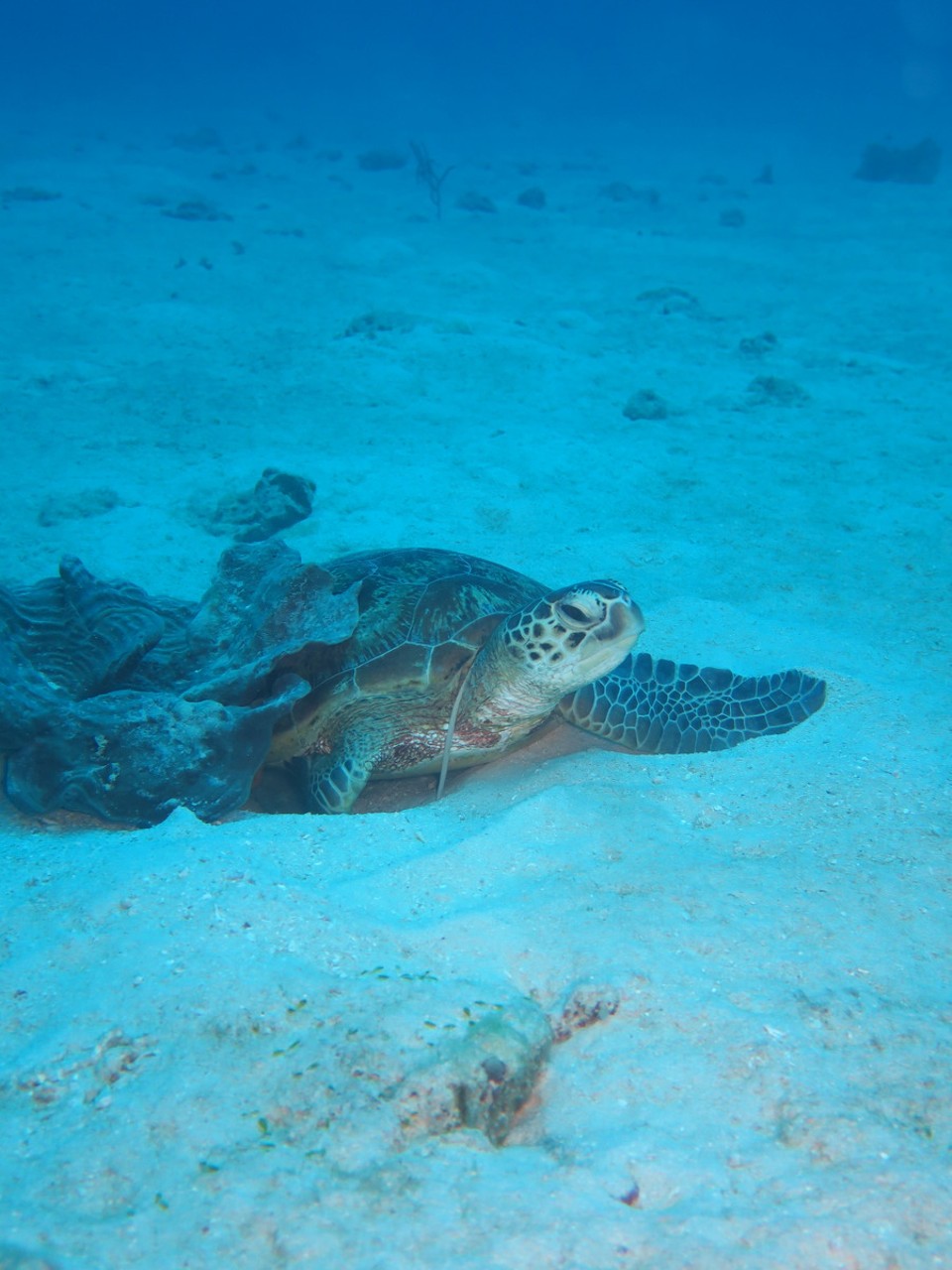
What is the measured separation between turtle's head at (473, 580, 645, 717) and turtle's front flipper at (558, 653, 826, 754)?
0.37 meters

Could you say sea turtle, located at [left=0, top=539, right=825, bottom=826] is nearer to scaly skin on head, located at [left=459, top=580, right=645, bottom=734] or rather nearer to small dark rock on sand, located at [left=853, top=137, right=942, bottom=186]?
scaly skin on head, located at [left=459, top=580, right=645, bottom=734]

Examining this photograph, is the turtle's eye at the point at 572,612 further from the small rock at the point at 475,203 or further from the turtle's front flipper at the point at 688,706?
the small rock at the point at 475,203

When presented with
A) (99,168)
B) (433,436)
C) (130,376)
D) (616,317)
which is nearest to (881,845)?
(433,436)

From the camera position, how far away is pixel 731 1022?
167 centimetres

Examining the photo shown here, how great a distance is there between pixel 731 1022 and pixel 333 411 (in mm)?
7429

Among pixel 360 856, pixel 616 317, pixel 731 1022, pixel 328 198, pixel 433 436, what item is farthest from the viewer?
pixel 328 198

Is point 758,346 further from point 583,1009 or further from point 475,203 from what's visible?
point 475,203

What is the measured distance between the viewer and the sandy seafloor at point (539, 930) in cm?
127

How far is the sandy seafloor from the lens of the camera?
4.17 feet

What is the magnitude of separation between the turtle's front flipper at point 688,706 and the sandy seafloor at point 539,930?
A: 0.21m

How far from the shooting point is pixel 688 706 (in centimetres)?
361

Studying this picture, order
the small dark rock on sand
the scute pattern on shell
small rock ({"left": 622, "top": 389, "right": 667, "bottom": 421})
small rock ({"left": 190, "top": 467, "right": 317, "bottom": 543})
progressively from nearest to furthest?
1. the scute pattern on shell
2. small rock ({"left": 190, "top": 467, "right": 317, "bottom": 543})
3. small rock ({"left": 622, "top": 389, "right": 667, "bottom": 421})
4. the small dark rock on sand

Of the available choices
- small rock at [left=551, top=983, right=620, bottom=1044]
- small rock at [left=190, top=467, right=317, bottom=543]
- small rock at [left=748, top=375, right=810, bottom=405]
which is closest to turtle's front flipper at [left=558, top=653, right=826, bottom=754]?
small rock at [left=551, top=983, right=620, bottom=1044]

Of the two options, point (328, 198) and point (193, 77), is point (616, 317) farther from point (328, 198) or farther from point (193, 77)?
point (193, 77)
